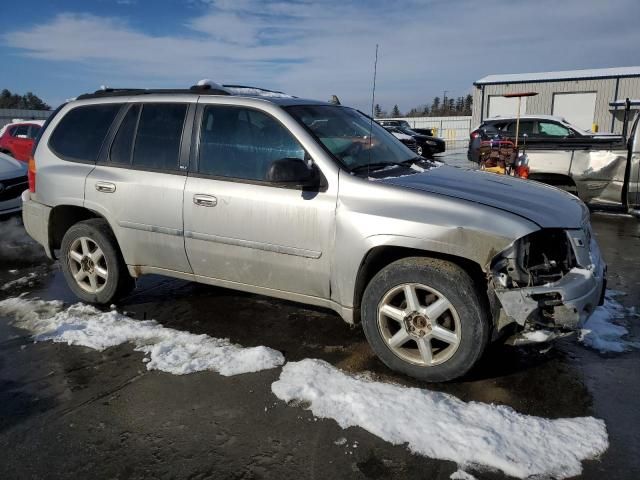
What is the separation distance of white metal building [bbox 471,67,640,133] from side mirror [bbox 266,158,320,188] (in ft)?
102

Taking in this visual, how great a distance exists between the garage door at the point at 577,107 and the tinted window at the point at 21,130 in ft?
94.0

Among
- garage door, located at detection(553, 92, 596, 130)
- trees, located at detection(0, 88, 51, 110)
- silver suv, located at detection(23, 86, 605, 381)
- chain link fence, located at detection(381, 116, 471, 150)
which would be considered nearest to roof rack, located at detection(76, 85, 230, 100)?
silver suv, located at detection(23, 86, 605, 381)

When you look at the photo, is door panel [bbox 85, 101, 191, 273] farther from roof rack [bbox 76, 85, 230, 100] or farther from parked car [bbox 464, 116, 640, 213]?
parked car [bbox 464, 116, 640, 213]

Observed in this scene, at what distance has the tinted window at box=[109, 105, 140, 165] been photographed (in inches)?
169

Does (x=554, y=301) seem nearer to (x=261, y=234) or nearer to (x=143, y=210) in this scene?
(x=261, y=234)

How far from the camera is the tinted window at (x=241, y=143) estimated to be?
3.65m

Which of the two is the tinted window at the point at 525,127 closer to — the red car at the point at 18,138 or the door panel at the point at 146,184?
the door panel at the point at 146,184

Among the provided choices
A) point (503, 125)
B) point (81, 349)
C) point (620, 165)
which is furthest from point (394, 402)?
point (503, 125)

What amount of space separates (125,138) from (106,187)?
0.45 metres

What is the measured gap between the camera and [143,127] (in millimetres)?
4266

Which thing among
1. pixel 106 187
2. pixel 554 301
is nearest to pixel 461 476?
pixel 554 301

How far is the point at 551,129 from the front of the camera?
49.1 ft

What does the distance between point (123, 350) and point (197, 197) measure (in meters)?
1.25

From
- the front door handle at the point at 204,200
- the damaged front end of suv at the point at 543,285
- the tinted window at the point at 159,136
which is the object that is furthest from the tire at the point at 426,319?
the tinted window at the point at 159,136
